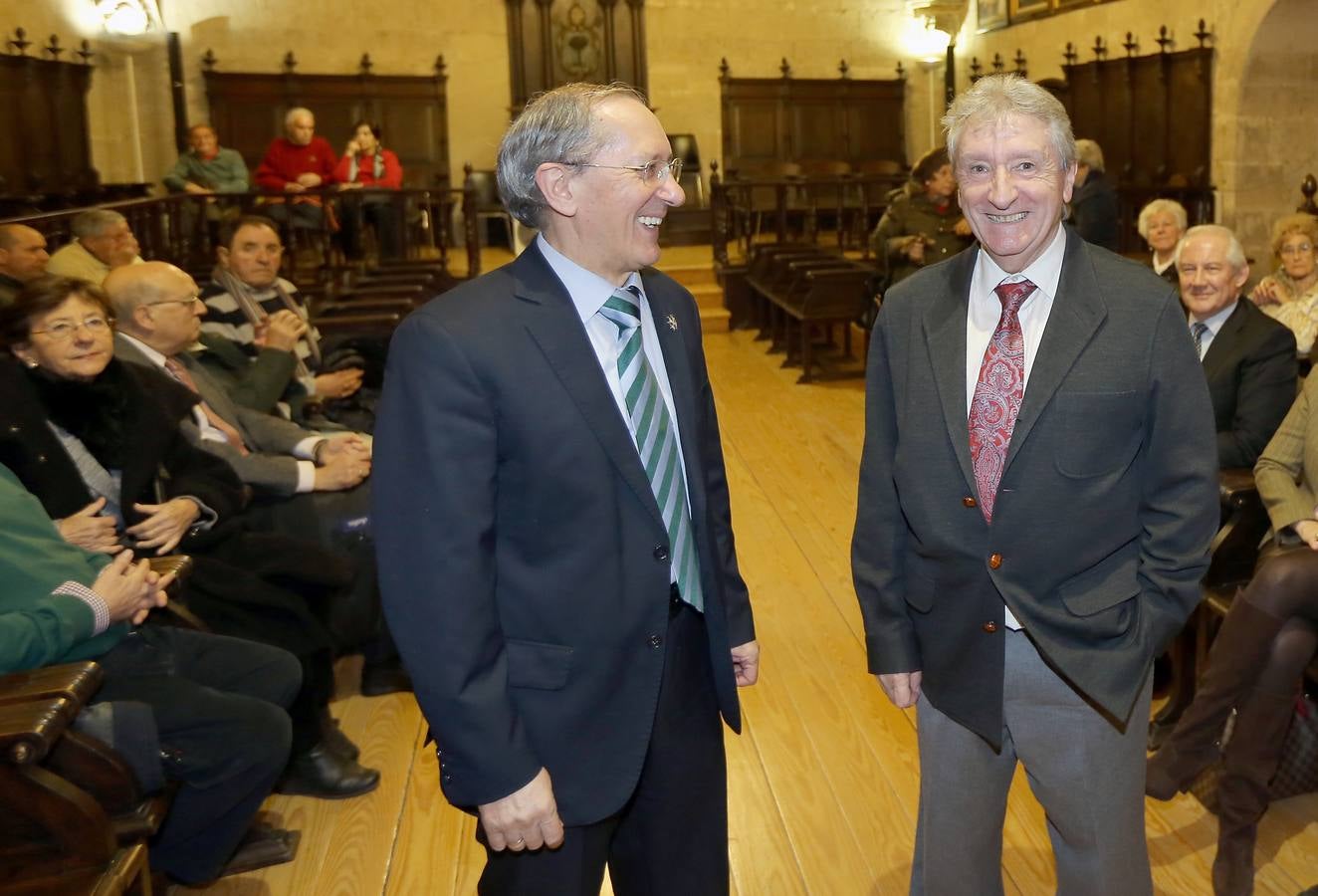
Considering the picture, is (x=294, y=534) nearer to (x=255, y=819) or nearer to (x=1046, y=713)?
(x=255, y=819)

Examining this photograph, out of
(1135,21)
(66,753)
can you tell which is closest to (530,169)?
(66,753)

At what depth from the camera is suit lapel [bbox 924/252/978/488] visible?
1.65 meters

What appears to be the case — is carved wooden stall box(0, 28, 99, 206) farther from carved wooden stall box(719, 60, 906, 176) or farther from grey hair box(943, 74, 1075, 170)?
grey hair box(943, 74, 1075, 170)

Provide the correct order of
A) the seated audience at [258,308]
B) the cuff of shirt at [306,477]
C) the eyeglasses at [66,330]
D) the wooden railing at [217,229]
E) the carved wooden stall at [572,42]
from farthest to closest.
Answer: the carved wooden stall at [572,42]
the wooden railing at [217,229]
the seated audience at [258,308]
the cuff of shirt at [306,477]
the eyeglasses at [66,330]

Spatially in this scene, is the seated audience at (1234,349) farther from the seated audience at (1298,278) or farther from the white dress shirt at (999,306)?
the white dress shirt at (999,306)

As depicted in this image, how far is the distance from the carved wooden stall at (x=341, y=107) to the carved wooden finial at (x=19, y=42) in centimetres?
224

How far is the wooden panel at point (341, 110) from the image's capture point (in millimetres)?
11961

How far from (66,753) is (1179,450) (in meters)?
1.81

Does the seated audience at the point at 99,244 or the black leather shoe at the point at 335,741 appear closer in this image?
the black leather shoe at the point at 335,741

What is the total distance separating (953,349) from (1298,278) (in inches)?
125

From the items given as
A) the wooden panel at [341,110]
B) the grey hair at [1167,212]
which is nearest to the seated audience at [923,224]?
the grey hair at [1167,212]

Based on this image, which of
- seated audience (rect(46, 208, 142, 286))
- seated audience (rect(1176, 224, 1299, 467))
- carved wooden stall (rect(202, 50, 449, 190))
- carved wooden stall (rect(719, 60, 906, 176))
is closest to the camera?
seated audience (rect(1176, 224, 1299, 467))

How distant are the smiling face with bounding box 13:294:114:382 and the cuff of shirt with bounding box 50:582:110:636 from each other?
2.01 ft

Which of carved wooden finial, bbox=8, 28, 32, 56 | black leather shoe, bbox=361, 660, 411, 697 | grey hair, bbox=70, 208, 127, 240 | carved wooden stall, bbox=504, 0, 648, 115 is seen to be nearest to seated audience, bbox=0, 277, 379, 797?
black leather shoe, bbox=361, 660, 411, 697
